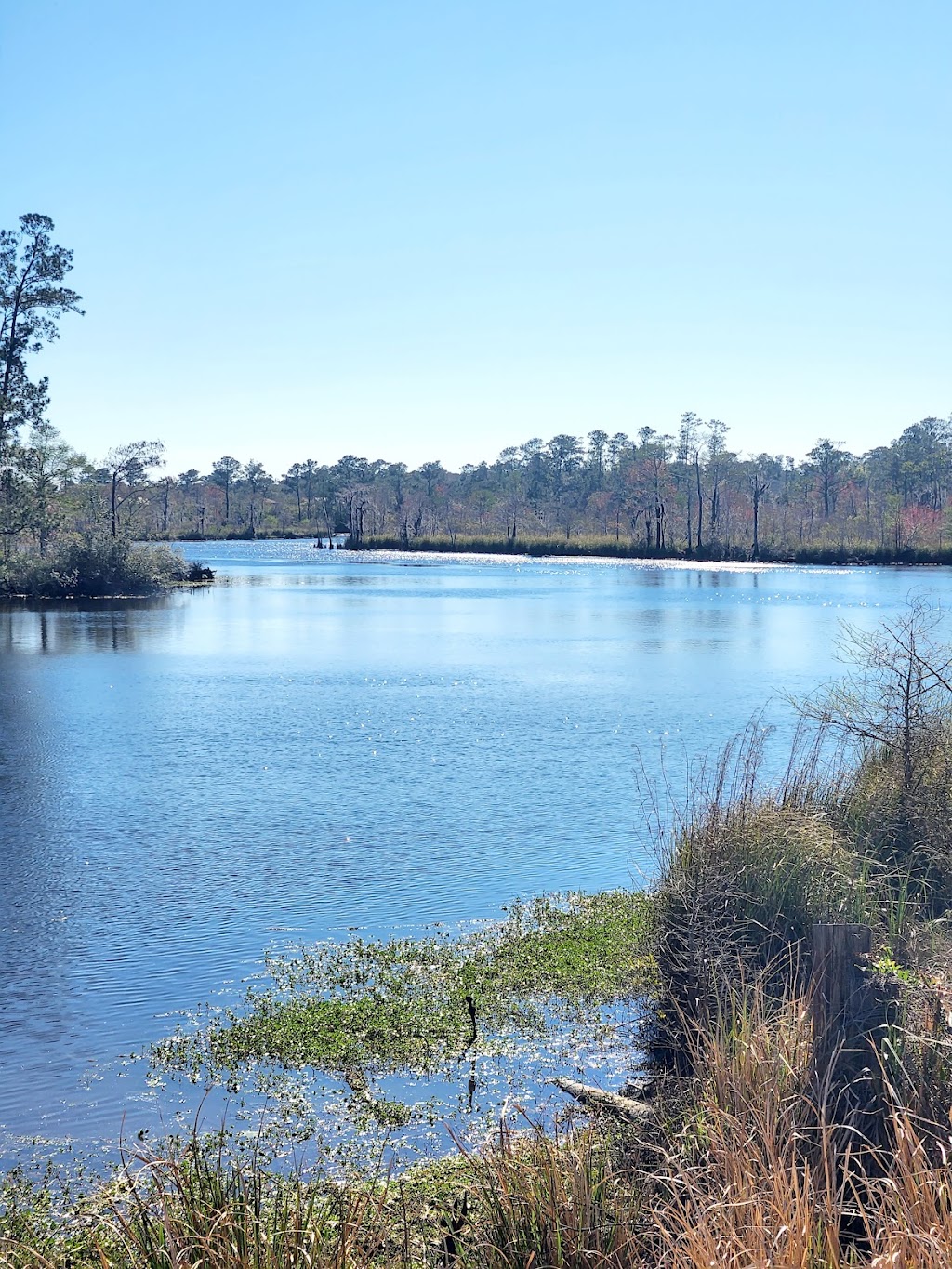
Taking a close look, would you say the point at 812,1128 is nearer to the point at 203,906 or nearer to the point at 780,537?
the point at 203,906

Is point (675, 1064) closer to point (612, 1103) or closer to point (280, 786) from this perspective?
point (612, 1103)

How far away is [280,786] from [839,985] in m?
11.8

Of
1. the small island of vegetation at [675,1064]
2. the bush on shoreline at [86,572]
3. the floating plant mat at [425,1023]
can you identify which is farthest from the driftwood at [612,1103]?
the bush on shoreline at [86,572]

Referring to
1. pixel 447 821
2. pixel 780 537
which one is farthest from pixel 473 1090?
pixel 780 537

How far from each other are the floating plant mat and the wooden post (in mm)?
2339

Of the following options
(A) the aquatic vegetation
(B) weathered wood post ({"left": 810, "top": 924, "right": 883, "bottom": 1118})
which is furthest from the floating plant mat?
(B) weathered wood post ({"left": 810, "top": 924, "right": 883, "bottom": 1118})

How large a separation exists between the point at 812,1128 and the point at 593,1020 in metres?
3.32

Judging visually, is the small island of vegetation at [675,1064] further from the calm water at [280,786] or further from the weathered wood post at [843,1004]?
the calm water at [280,786]

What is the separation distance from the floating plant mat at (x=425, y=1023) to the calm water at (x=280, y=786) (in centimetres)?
48

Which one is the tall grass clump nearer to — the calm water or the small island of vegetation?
the small island of vegetation

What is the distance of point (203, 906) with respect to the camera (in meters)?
10.9

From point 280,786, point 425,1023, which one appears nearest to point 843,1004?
point 425,1023

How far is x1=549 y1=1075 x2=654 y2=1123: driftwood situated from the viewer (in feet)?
19.8

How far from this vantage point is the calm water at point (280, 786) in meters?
9.05
